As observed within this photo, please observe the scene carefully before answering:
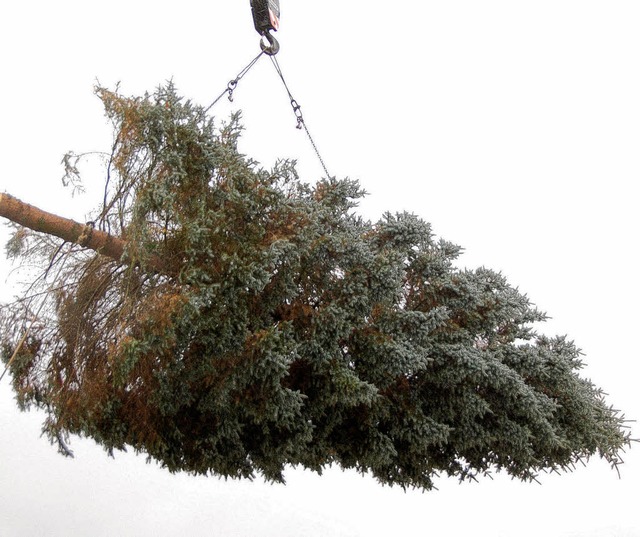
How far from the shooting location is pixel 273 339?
6.08 metres

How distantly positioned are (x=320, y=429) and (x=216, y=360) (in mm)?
1458

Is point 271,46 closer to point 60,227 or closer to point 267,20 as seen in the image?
point 267,20

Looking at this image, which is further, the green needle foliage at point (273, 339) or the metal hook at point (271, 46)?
the metal hook at point (271, 46)

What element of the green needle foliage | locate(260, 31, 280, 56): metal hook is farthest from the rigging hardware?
the green needle foliage

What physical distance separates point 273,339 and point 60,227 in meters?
1.95

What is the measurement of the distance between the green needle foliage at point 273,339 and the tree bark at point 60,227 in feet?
0.38

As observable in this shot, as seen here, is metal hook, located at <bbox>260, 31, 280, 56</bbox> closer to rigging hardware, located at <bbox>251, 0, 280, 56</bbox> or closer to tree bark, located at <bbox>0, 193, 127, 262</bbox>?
rigging hardware, located at <bbox>251, 0, 280, 56</bbox>

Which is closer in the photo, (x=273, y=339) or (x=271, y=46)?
(x=273, y=339)

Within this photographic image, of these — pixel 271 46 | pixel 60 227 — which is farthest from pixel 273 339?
pixel 271 46

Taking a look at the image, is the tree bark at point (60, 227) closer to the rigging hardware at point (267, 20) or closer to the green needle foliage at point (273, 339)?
the green needle foliage at point (273, 339)

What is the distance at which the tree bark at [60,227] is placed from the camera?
19.5ft

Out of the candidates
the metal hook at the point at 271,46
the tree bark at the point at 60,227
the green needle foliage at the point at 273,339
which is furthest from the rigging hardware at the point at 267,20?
the tree bark at the point at 60,227

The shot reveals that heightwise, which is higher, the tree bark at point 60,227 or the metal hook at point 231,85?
the metal hook at point 231,85

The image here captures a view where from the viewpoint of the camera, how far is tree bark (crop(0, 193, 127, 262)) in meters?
5.95
